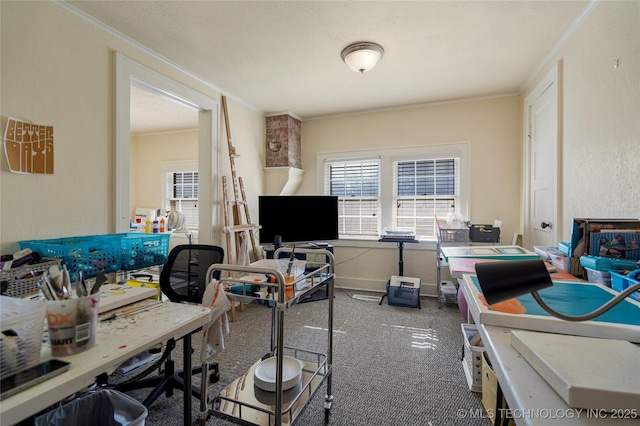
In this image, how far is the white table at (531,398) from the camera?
1.65 feet

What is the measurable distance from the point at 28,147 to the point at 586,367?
2726 millimetres

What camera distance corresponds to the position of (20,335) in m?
0.70

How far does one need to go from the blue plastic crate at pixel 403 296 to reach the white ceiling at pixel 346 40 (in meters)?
2.35

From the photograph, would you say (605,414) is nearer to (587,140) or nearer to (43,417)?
(43,417)

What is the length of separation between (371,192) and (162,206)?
3.75m

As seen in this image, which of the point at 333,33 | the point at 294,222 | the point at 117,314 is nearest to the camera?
the point at 117,314

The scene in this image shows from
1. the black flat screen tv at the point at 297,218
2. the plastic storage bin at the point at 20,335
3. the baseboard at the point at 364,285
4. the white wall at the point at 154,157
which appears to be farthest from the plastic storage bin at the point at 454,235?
the white wall at the point at 154,157

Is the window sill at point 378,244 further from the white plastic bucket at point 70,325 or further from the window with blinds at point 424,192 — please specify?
the white plastic bucket at point 70,325

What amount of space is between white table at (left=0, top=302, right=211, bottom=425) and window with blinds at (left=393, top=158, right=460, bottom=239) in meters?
3.32

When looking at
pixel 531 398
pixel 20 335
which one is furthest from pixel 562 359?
pixel 20 335

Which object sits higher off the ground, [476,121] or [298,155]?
[476,121]

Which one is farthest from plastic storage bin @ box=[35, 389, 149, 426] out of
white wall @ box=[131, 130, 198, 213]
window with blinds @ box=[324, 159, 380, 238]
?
white wall @ box=[131, 130, 198, 213]

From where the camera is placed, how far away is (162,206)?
204 inches

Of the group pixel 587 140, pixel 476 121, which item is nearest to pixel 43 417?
pixel 587 140
